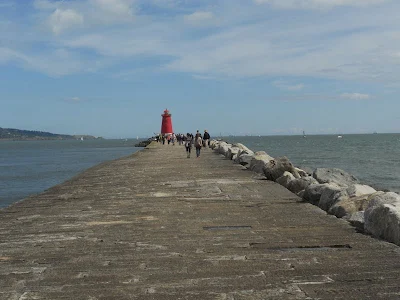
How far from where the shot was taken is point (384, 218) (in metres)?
4.96

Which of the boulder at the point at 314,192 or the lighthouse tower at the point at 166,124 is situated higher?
the lighthouse tower at the point at 166,124

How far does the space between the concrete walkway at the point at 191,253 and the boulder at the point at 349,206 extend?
22 cm

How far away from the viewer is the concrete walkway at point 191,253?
358 centimetres

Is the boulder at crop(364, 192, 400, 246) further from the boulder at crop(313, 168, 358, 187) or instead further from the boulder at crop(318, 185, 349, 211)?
the boulder at crop(313, 168, 358, 187)

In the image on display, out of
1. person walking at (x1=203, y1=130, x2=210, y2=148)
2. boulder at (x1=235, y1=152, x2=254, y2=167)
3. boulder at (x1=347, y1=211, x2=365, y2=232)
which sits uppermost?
person walking at (x1=203, y1=130, x2=210, y2=148)

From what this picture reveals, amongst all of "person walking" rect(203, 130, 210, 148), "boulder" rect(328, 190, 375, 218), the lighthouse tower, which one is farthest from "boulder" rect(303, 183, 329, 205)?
the lighthouse tower

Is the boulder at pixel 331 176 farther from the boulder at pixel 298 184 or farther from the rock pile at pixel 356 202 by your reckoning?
the boulder at pixel 298 184

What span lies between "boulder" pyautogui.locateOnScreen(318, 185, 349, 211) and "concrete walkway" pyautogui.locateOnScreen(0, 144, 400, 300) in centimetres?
15

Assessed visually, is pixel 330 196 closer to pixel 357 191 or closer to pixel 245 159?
Result: pixel 357 191

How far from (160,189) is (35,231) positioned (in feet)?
13.8

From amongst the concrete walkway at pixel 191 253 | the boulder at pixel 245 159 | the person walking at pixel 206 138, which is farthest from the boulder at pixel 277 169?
the person walking at pixel 206 138

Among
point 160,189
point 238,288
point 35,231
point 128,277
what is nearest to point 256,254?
point 238,288

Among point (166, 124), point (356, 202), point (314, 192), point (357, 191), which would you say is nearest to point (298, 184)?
point (314, 192)

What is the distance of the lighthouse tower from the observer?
59.0m
